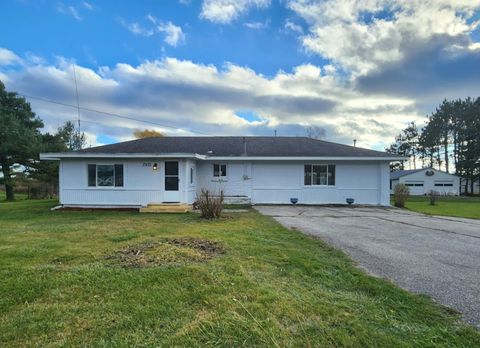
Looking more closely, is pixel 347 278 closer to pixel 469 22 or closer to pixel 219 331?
pixel 219 331

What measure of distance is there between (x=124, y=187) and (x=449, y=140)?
49562 mm

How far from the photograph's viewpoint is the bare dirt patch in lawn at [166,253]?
15.3 feet

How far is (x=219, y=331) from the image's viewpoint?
8.59ft

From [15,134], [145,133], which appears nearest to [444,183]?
[145,133]

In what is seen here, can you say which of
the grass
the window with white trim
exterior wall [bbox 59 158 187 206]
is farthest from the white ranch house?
the window with white trim

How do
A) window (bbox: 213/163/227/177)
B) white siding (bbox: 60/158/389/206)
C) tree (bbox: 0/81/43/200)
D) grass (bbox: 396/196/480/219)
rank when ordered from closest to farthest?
grass (bbox: 396/196/480/219), white siding (bbox: 60/158/389/206), window (bbox: 213/163/227/177), tree (bbox: 0/81/43/200)

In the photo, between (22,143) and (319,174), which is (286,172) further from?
(22,143)

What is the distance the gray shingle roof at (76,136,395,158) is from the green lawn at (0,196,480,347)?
37.9ft

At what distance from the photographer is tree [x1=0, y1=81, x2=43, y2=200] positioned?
21516mm

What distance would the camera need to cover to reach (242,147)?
18125 millimetres

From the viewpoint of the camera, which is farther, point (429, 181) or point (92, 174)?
point (429, 181)

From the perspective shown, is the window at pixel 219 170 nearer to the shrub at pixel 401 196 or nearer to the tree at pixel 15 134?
the shrub at pixel 401 196

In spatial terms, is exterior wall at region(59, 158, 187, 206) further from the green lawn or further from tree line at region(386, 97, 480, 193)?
tree line at region(386, 97, 480, 193)

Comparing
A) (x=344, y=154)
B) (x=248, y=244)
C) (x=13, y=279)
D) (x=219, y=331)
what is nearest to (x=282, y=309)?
(x=219, y=331)
